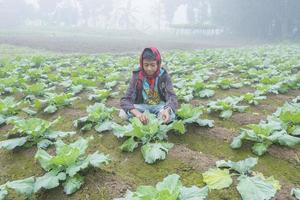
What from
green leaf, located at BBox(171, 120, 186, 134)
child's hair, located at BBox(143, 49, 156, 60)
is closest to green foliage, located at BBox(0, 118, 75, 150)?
green leaf, located at BBox(171, 120, 186, 134)

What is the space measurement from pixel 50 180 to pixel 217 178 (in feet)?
5.82

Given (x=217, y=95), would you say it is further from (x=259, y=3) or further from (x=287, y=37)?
(x=259, y=3)

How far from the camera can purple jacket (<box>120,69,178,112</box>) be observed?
612cm

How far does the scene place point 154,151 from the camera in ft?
15.9

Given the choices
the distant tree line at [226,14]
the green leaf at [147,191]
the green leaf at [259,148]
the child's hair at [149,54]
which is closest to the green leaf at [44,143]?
the child's hair at [149,54]

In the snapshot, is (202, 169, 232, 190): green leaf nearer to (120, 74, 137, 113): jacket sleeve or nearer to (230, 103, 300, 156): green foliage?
(230, 103, 300, 156): green foliage

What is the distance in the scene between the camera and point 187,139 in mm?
5691

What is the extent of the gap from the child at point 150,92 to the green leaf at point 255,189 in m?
2.05

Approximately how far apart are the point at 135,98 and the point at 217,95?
2948 mm

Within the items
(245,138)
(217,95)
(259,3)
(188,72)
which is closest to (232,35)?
(259,3)

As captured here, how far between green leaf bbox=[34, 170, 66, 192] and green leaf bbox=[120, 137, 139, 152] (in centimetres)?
112

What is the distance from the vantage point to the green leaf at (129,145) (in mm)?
5148

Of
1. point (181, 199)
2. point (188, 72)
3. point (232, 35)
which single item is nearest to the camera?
point (181, 199)

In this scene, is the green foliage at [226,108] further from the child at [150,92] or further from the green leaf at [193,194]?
the green leaf at [193,194]
